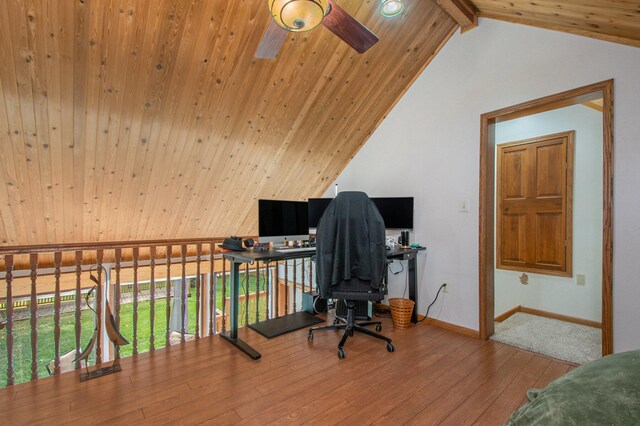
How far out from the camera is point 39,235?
11.3 ft

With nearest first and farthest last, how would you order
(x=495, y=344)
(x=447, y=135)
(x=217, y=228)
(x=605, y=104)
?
(x=605, y=104)
(x=495, y=344)
(x=447, y=135)
(x=217, y=228)

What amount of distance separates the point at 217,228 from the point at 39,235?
1968 mm

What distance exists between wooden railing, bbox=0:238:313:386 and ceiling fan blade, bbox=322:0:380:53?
214cm

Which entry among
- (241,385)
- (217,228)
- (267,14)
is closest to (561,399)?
(241,385)

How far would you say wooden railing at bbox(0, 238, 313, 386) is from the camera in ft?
7.54

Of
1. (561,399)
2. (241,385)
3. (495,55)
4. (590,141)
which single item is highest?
(495,55)

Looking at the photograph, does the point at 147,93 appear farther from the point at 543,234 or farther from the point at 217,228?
the point at 543,234

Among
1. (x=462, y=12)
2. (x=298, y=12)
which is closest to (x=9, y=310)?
(x=298, y=12)

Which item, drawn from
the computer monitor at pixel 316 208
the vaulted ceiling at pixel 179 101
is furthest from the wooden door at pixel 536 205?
the computer monitor at pixel 316 208

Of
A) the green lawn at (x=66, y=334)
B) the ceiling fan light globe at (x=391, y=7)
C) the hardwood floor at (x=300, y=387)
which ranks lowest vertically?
the green lawn at (x=66, y=334)

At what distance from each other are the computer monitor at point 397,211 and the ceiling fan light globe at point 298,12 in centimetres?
211

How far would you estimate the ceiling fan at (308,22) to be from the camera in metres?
1.55

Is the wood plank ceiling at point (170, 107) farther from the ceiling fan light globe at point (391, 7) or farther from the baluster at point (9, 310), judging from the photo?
the baluster at point (9, 310)

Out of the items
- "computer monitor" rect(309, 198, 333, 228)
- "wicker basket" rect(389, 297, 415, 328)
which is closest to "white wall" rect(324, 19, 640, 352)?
"wicker basket" rect(389, 297, 415, 328)
